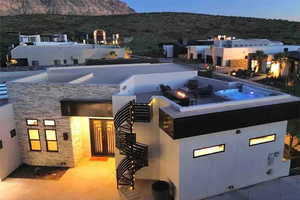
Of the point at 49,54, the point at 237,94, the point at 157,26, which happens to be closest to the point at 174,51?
the point at 49,54

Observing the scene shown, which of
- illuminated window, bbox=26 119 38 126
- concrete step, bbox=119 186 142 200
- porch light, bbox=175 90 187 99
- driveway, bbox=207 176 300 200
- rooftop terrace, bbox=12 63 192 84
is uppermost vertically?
rooftop terrace, bbox=12 63 192 84

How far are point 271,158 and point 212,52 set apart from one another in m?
34.3

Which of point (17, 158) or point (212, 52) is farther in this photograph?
point (212, 52)

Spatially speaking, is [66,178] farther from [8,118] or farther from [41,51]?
[41,51]

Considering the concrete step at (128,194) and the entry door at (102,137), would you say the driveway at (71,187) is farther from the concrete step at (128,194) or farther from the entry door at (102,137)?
the entry door at (102,137)

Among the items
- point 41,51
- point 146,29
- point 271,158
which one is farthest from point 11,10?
point 271,158

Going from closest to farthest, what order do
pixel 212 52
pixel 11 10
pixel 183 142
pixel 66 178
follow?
pixel 183 142, pixel 66 178, pixel 212 52, pixel 11 10

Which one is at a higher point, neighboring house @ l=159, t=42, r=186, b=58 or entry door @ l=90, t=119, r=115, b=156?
neighboring house @ l=159, t=42, r=186, b=58

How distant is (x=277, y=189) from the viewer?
1155 cm

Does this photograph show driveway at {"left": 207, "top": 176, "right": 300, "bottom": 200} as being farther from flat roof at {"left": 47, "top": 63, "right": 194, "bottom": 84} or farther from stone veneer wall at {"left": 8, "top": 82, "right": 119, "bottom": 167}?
flat roof at {"left": 47, "top": 63, "right": 194, "bottom": 84}

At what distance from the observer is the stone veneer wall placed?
1272cm

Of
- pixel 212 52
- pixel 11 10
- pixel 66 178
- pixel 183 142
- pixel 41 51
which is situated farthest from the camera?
pixel 11 10

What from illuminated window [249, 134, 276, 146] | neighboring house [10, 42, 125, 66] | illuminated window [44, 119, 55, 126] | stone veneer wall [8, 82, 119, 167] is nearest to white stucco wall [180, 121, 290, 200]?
illuminated window [249, 134, 276, 146]

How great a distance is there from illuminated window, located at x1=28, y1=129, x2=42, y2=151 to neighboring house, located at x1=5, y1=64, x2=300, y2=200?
49 millimetres
